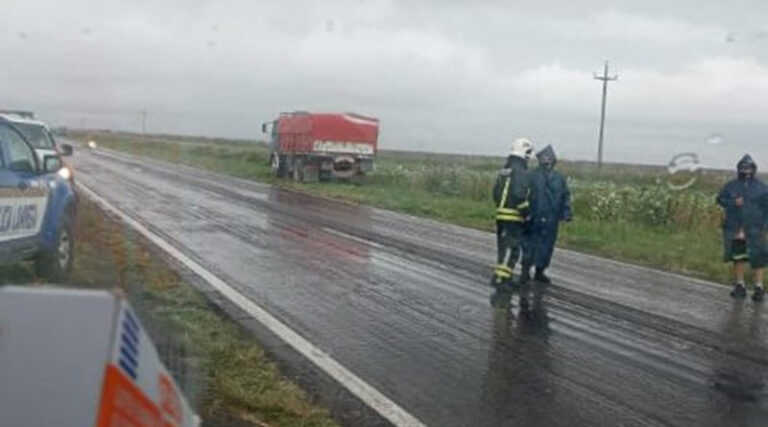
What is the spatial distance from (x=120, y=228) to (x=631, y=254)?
29.2 ft

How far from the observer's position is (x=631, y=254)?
53.3 ft

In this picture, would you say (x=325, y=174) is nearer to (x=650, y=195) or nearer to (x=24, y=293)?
(x=650, y=195)

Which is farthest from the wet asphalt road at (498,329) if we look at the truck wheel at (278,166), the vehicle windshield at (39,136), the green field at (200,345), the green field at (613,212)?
the truck wheel at (278,166)

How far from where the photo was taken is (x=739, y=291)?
1148 centimetres

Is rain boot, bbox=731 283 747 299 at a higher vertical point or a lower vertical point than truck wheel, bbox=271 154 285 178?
lower

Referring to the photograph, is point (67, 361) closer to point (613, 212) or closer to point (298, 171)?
point (613, 212)

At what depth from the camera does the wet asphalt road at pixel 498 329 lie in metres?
5.96

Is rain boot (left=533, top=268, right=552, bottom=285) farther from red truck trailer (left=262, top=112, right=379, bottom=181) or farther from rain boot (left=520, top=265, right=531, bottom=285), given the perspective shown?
red truck trailer (left=262, top=112, right=379, bottom=181)

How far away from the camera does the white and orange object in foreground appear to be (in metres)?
1.88

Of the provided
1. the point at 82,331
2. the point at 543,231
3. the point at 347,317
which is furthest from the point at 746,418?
the point at 543,231

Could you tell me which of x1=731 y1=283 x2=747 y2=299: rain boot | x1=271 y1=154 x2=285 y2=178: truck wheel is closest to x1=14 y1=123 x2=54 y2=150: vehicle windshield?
x1=731 y1=283 x2=747 y2=299: rain boot

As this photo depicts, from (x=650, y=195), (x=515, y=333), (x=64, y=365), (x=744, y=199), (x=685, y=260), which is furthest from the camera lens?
(x=650, y=195)

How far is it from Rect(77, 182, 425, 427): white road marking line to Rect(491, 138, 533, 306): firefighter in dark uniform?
9.76ft

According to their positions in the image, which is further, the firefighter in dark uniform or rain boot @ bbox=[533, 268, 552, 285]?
rain boot @ bbox=[533, 268, 552, 285]
